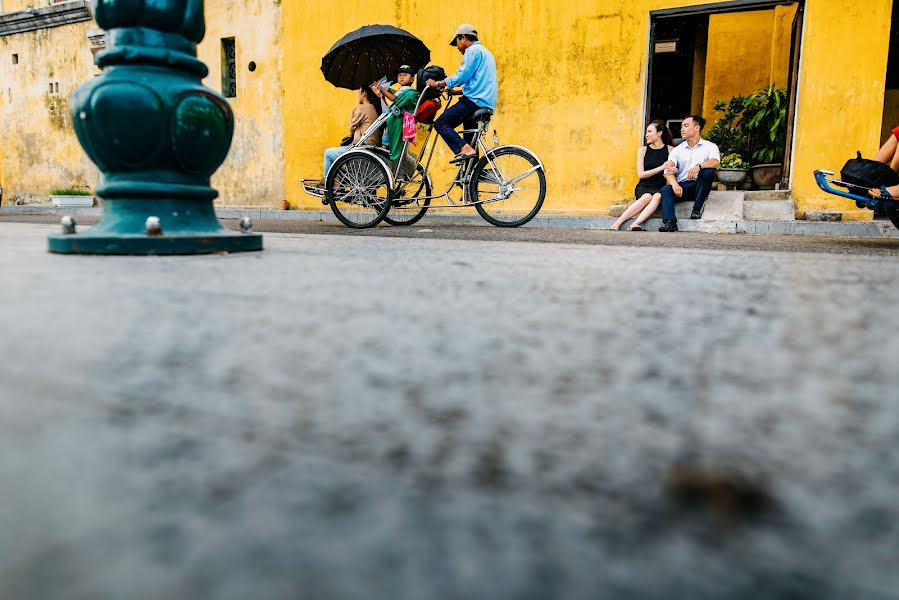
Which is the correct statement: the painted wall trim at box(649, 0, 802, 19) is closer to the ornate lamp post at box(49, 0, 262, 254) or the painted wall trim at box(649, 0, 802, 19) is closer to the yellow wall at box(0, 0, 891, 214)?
the yellow wall at box(0, 0, 891, 214)

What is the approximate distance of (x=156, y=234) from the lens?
7.08ft

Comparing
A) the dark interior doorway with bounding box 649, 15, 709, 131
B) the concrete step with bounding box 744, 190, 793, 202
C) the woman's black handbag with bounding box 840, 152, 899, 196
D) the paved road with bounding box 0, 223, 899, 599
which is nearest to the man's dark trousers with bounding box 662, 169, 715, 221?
the concrete step with bounding box 744, 190, 793, 202

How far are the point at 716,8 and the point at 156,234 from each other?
7.90 m

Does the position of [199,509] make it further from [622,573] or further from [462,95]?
[462,95]

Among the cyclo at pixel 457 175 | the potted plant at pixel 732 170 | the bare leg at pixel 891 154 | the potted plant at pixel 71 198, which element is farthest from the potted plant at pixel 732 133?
the potted plant at pixel 71 198

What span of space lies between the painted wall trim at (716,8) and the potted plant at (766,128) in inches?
52.8

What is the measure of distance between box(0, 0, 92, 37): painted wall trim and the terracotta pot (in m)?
12.3

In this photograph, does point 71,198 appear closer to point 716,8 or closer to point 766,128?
point 716,8

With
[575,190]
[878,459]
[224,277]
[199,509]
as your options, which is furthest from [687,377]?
[575,190]

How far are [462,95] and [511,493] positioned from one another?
17.9 feet

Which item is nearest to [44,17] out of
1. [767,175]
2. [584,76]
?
[584,76]

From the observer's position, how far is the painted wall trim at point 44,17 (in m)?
12.8

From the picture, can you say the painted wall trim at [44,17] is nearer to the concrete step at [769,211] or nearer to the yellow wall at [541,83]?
the yellow wall at [541,83]

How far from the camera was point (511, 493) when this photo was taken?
1.22 ft
